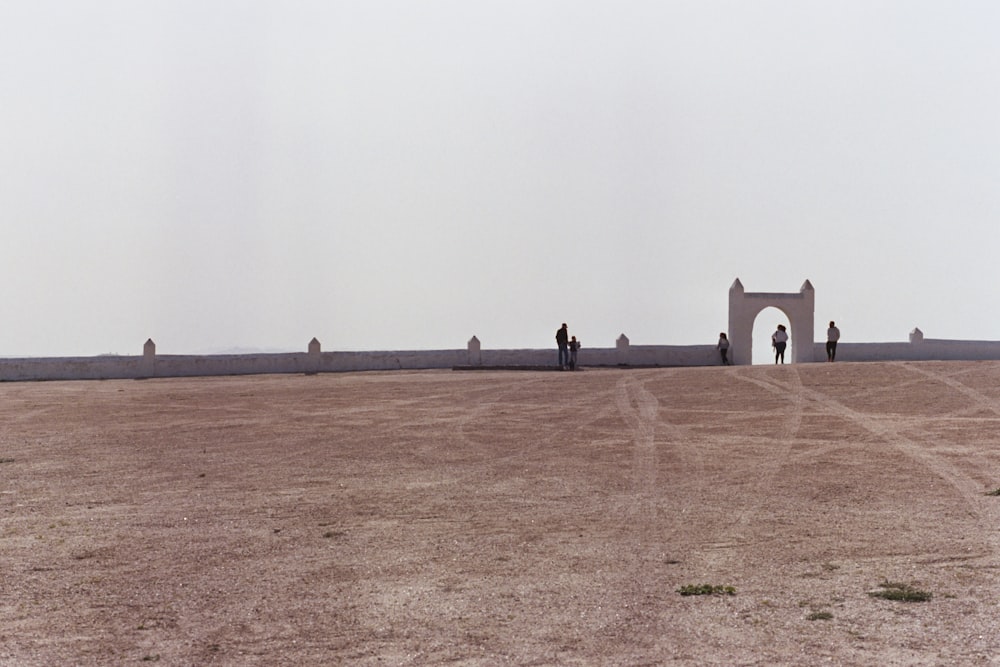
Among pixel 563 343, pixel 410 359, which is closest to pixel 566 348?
pixel 563 343

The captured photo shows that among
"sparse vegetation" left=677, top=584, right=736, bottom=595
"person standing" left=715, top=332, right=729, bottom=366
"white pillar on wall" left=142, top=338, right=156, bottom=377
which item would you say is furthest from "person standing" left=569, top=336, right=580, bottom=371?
"sparse vegetation" left=677, top=584, right=736, bottom=595

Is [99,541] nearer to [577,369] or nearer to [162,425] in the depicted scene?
[162,425]

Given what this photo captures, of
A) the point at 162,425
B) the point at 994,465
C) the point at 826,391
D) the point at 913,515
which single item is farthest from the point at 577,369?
the point at 913,515

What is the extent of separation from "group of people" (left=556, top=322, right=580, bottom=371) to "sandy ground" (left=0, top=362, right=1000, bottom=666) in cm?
1554

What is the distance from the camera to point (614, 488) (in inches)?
554

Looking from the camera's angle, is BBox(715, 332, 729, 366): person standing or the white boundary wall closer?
the white boundary wall

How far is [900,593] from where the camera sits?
27.6 ft

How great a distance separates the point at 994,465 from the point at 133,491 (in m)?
11.7

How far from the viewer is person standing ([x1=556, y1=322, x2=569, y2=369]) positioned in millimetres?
38781

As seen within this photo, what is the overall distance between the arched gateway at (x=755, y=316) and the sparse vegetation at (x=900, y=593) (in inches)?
1357

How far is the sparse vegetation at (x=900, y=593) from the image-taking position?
27.2 ft

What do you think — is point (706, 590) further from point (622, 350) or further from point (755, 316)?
point (755, 316)

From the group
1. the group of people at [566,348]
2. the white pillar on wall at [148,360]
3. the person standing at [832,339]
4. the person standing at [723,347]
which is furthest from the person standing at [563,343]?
the white pillar on wall at [148,360]

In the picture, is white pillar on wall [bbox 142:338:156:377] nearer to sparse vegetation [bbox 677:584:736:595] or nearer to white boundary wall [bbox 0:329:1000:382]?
Result: white boundary wall [bbox 0:329:1000:382]
